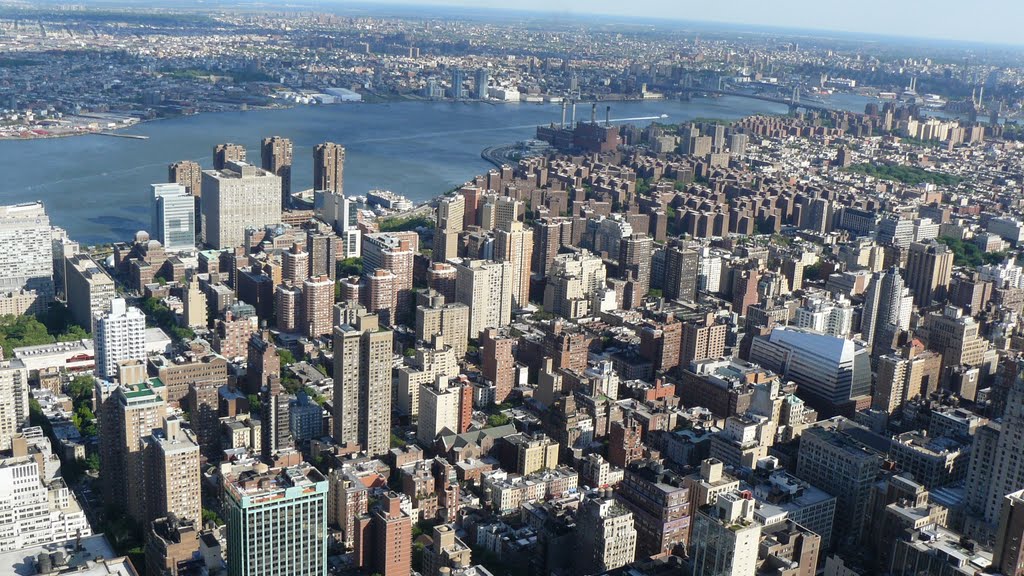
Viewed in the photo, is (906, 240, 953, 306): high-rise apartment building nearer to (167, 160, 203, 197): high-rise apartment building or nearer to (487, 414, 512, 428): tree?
(487, 414, 512, 428): tree

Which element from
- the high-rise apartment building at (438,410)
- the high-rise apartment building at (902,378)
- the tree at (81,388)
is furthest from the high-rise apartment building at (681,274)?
the tree at (81,388)

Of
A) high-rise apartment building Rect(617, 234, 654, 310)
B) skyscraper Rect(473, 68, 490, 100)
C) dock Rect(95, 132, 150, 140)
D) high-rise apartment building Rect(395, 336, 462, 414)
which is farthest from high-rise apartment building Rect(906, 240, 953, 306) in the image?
skyscraper Rect(473, 68, 490, 100)

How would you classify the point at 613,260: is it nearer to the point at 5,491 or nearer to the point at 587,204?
the point at 587,204

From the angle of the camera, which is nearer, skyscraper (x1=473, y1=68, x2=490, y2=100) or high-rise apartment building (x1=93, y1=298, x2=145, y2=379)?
high-rise apartment building (x1=93, y1=298, x2=145, y2=379)

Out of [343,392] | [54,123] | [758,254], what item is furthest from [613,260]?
[54,123]

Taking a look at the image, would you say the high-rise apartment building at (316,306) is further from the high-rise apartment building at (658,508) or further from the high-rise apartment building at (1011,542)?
the high-rise apartment building at (1011,542)

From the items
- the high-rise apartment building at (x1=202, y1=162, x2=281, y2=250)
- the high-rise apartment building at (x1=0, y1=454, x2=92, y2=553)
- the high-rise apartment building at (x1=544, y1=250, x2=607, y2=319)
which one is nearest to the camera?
the high-rise apartment building at (x1=0, y1=454, x2=92, y2=553)

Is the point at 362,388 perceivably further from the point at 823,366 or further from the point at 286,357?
the point at 823,366

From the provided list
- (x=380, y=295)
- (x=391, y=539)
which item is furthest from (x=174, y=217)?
(x=391, y=539)
